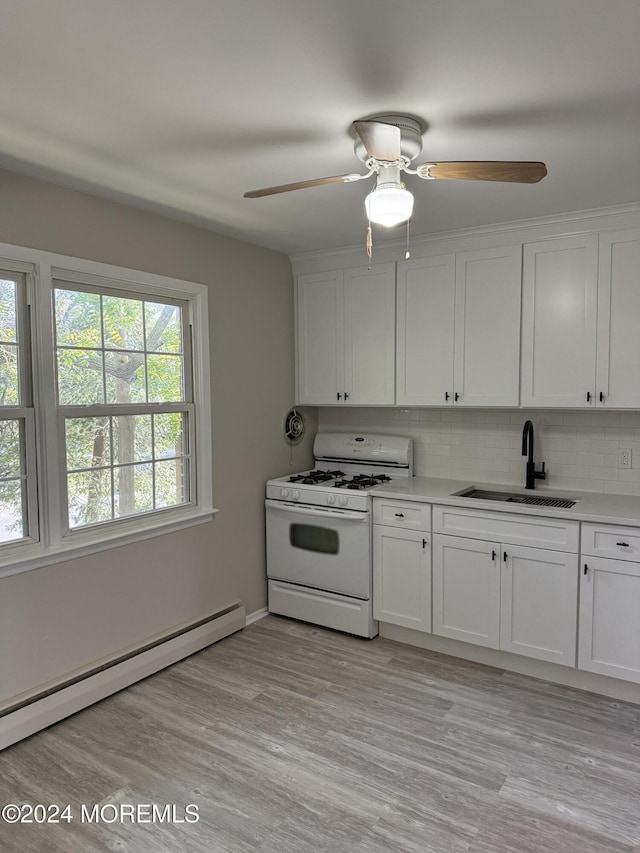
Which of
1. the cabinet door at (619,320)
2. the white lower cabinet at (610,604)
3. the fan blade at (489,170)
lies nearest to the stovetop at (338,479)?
the white lower cabinet at (610,604)

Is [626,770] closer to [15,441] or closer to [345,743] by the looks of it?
[345,743]

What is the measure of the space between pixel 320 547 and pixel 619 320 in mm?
2146

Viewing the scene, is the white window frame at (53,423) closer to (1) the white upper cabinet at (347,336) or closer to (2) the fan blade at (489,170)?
(1) the white upper cabinet at (347,336)

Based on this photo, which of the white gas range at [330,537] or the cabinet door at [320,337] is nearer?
the white gas range at [330,537]

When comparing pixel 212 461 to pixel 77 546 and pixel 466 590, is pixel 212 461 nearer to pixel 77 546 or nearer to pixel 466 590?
pixel 77 546

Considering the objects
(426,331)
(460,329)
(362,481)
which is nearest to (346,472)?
(362,481)

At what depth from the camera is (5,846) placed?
6.36ft

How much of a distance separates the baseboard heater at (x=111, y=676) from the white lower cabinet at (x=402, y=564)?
93 centimetres

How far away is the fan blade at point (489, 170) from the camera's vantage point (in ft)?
5.80

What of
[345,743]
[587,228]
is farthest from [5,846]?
[587,228]

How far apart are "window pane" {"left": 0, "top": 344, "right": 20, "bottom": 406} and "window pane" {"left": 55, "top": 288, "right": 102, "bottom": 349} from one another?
219mm

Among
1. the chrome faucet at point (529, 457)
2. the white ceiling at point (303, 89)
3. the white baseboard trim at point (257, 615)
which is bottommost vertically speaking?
the white baseboard trim at point (257, 615)

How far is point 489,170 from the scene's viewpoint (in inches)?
71.9

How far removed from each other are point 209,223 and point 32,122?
4.35 feet
